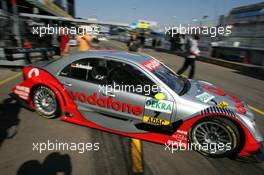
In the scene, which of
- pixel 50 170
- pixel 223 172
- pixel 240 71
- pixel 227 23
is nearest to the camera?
pixel 50 170

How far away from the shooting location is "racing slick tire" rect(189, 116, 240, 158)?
324 cm

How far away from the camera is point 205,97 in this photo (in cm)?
360

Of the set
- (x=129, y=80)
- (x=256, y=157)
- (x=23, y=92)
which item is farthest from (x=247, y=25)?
(x=23, y=92)

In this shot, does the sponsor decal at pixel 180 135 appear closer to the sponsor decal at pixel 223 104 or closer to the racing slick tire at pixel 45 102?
the sponsor decal at pixel 223 104

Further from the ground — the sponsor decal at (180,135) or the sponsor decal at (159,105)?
the sponsor decal at (159,105)

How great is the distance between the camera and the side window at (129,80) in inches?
140

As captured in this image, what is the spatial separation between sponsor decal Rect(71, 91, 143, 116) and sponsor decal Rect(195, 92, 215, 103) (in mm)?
959

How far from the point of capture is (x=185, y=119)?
338 centimetres

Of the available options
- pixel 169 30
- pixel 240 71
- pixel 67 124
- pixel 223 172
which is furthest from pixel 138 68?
pixel 169 30

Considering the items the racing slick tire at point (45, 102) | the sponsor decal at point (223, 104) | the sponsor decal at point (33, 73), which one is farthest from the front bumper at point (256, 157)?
the sponsor decal at point (33, 73)

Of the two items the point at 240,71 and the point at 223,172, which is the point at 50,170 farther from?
the point at 240,71

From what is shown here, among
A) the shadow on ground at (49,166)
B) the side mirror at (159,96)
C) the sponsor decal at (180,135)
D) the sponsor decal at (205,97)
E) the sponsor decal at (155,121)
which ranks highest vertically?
the side mirror at (159,96)

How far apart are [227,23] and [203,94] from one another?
18.1 meters

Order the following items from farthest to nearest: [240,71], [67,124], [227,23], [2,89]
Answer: [227,23]
[240,71]
[2,89]
[67,124]
